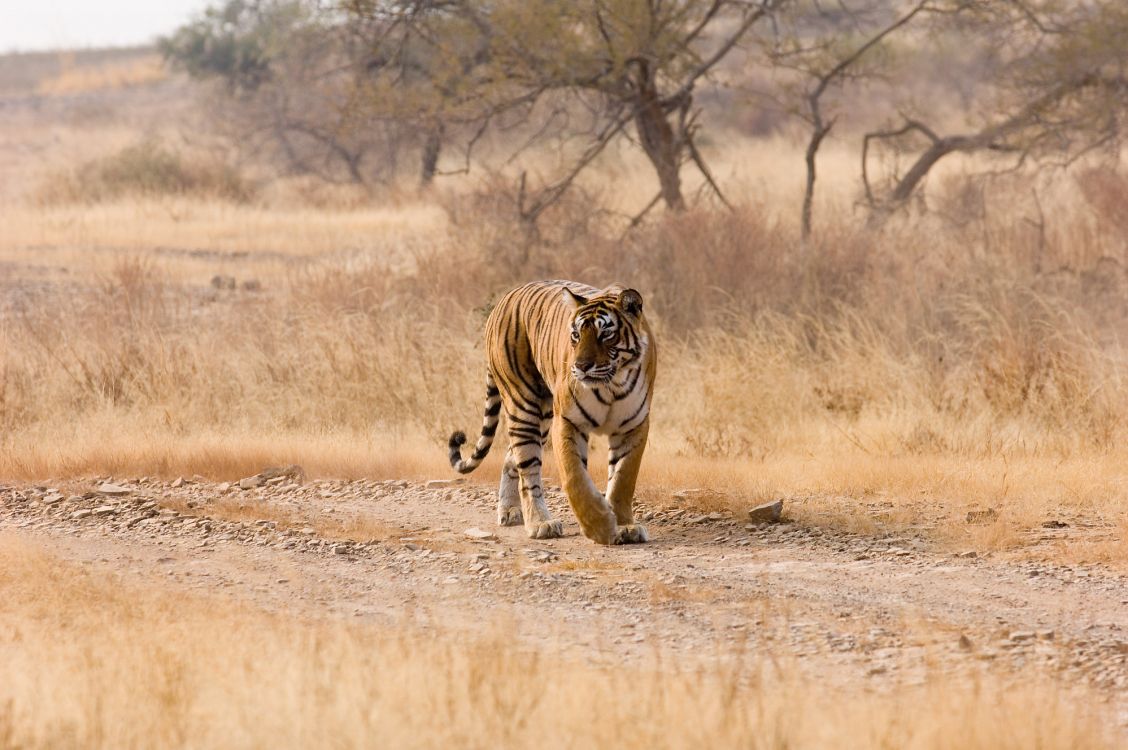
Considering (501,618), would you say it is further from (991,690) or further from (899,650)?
(991,690)

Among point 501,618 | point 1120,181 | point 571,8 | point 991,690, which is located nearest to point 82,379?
point 571,8

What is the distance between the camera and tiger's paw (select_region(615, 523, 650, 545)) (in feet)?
23.3

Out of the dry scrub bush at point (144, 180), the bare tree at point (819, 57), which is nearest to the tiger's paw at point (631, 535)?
the bare tree at point (819, 57)

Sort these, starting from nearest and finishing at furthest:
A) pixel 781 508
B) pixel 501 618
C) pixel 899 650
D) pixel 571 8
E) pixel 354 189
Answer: pixel 899 650
pixel 501 618
pixel 781 508
pixel 571 8
pixel 354 189

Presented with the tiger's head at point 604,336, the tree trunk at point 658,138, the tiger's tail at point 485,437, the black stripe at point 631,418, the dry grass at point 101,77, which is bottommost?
the tiger's tail at point 485,437

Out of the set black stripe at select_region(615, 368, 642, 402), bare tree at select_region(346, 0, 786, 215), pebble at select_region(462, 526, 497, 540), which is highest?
bare tree at select_region(346, 0, 786, 215)

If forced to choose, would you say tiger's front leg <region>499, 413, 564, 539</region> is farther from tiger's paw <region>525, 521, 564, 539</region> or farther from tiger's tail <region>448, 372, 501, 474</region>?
tiger's tail <region>448, 372, 501, 474</region>

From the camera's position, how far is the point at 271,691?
431 cm

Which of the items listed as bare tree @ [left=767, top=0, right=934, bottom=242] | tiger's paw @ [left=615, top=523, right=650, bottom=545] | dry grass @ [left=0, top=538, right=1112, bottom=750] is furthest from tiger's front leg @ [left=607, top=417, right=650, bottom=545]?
bare tree @ [left=767, top=0, right=934, bottom=242]

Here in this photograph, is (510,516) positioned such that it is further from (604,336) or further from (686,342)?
(686,342)

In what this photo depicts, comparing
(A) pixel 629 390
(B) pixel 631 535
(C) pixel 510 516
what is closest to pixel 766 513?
(B) pixel 631 535

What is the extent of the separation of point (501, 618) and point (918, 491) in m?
3.41

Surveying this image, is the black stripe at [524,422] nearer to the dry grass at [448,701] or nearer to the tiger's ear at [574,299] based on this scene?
the tiger's ear at [574,299]

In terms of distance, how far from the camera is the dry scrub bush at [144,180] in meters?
27.6
